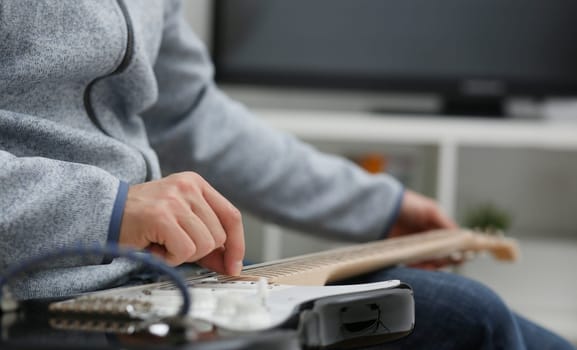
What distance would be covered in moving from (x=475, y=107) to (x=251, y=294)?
1532mm

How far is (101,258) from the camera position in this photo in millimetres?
541

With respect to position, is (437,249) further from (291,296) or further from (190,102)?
(291,296)

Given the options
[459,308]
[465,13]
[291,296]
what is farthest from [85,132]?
[465,13]

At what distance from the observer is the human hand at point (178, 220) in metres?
0.50

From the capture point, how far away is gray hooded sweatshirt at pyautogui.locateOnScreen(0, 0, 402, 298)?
515mm

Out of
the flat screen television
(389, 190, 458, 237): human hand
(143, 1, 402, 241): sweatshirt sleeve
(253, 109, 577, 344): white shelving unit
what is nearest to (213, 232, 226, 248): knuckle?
(143, 1, 402, 241): sweatshirt sleeve

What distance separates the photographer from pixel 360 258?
720 mm

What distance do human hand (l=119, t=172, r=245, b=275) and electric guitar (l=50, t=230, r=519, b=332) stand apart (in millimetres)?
29

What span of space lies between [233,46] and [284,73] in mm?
149

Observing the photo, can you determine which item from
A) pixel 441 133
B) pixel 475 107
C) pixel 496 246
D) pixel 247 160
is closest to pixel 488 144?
pixel 441 133

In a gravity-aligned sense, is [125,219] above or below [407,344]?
above

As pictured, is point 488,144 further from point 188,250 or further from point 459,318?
point 188,250

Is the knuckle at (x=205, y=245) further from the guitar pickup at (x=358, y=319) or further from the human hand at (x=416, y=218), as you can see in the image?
the human hand at (x=416, y=218)

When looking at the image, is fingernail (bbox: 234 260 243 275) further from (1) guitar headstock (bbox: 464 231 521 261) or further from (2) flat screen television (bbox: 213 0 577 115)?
(2) flat screen television (bbox: 213 0 577 115)
